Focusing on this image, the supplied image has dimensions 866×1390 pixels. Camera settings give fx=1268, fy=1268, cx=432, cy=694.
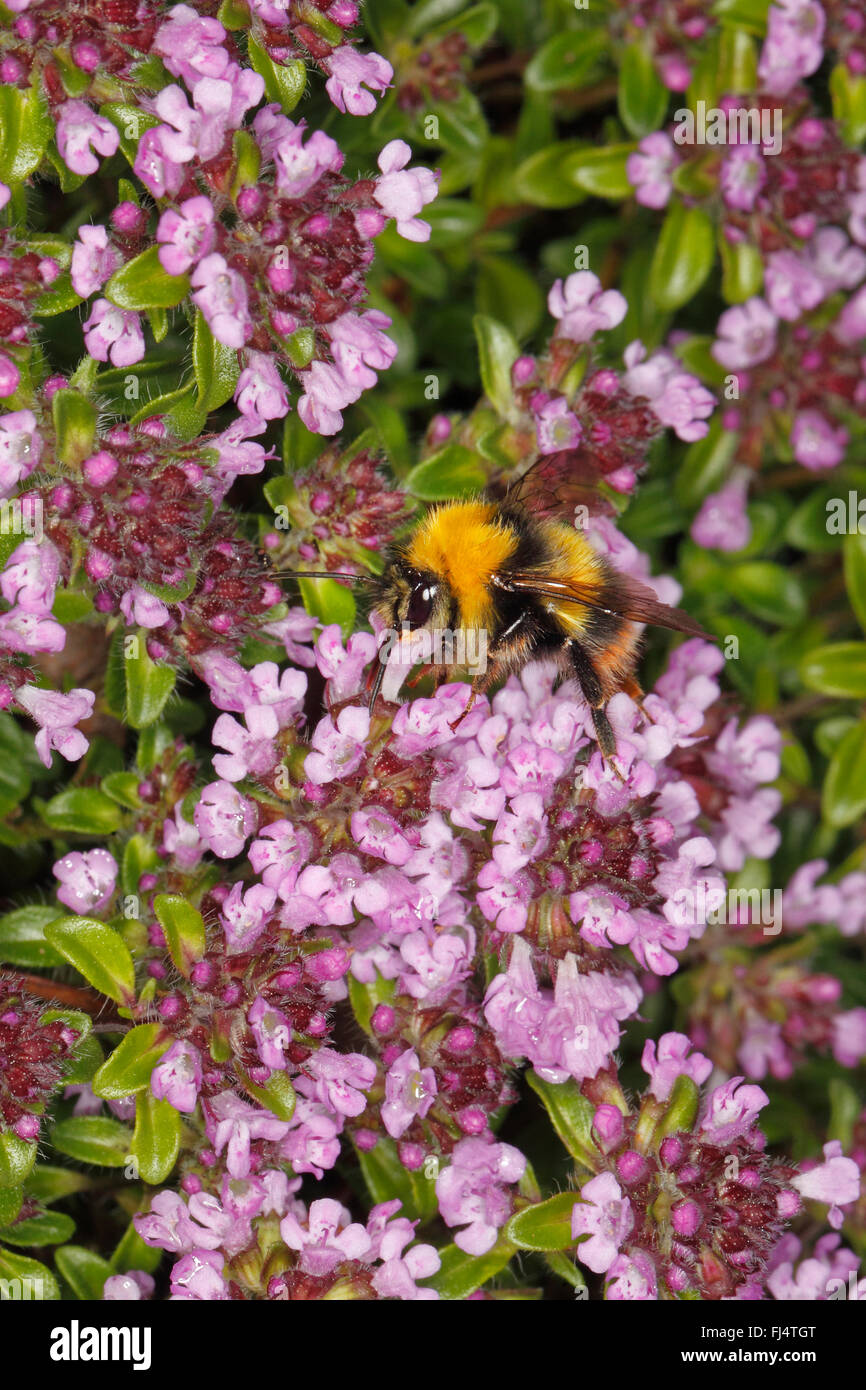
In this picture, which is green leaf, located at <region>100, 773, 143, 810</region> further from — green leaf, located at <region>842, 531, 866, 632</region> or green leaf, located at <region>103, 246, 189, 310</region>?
green leaf, located at <region>842, 531, 866, 632</region>

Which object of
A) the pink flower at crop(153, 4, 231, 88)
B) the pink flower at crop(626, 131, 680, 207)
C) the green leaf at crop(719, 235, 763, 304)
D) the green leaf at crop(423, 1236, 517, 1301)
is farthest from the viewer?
the green leaf at crop(719, 235, 763, 304)

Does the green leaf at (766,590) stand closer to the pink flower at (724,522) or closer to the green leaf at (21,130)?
the pink flower at (724,522)

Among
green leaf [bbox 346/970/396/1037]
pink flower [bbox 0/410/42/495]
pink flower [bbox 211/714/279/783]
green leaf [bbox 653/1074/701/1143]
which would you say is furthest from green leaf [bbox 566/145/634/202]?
green leaf [bbox 653/1074/701/1143]

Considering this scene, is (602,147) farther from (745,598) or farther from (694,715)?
(694,715)

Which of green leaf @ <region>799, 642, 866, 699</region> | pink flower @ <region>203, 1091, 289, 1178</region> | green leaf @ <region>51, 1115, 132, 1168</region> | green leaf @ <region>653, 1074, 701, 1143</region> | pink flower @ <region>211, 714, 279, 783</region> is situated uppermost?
green leaf @ <region>799, 642, 866, 699</region>

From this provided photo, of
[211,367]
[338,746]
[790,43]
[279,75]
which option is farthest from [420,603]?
[790,43]

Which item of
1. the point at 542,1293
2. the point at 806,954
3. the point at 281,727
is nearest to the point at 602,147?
the point at 281,727
